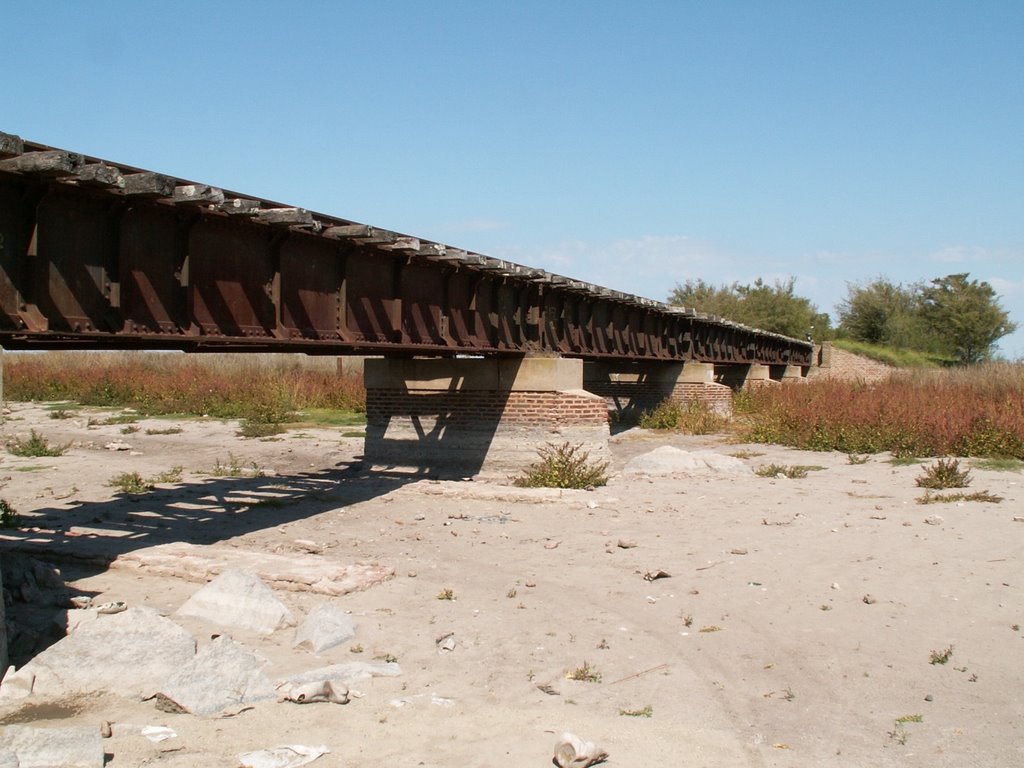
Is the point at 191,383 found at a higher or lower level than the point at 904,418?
lower

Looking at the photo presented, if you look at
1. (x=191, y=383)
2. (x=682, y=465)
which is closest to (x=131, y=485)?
(x=682, y=465)

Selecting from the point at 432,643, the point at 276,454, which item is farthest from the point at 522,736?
the point at 276,454

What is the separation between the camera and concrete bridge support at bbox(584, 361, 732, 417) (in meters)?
26.8

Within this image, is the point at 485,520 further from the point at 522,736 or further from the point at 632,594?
the point at 522,736

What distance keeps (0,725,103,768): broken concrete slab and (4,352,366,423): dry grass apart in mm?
21690

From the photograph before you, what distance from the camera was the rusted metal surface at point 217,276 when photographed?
7855 mm

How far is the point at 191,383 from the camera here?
32.9 metres

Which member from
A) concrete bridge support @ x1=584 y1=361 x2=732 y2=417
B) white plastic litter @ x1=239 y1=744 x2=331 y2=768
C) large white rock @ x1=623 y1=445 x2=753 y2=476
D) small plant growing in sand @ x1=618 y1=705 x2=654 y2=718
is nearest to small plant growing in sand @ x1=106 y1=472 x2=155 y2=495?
large white rock @ x1=623 y1=445 x2=753 y2=476

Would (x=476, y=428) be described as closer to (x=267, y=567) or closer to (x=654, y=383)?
(x=267, y=567)

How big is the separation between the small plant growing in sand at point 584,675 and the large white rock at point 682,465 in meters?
9.51

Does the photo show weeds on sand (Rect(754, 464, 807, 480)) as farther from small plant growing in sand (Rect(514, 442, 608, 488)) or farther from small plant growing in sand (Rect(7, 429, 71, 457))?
small plant growing in sand (Rect(7, 429, 71, 457))

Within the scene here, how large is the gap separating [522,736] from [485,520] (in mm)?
6805

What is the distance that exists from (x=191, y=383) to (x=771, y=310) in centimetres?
3862

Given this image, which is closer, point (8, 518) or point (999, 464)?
point (8, 518)
